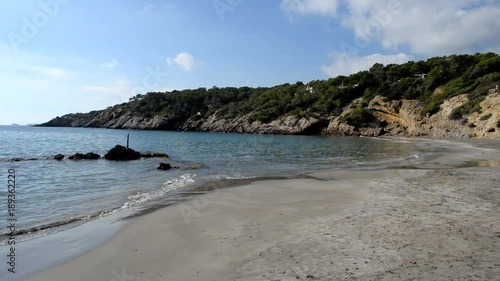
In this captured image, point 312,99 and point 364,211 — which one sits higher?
point 312,99

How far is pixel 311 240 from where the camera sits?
26.4 feet

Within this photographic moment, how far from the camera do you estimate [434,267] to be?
617 centimetres

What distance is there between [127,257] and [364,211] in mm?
7199

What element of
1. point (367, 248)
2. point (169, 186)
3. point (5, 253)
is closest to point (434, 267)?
point (367, 248)

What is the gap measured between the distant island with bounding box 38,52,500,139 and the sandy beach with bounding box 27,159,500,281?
51.7 metres

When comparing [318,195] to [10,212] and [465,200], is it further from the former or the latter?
[10,212]

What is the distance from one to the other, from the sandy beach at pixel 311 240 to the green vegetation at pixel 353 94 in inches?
2367

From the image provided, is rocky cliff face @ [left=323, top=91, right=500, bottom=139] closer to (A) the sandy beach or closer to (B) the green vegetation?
(B) the green vegetation

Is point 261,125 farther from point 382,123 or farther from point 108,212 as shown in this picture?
point 108,212

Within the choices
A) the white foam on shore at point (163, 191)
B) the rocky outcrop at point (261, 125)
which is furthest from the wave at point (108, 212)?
the rocky outcrop at point (261, 125)

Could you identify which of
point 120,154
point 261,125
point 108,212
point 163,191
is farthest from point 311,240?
point 261,125

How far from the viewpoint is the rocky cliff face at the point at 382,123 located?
56875 mm

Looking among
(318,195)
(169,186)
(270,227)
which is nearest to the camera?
(270,227)

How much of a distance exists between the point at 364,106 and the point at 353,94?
12514mm
